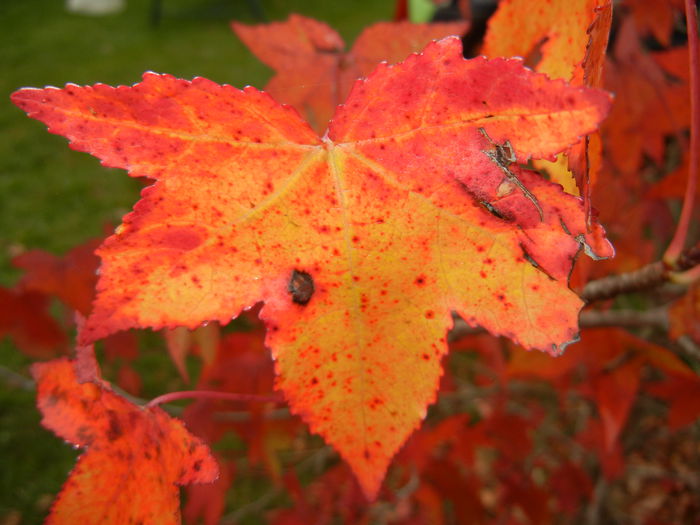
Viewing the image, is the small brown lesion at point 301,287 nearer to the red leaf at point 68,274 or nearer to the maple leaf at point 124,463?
the maple leaf at point 124,463

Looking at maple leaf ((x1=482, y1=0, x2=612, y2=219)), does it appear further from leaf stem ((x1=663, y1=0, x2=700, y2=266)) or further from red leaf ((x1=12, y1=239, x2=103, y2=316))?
red leaf ((x1=12, y1=239, x2=103, y2=316))

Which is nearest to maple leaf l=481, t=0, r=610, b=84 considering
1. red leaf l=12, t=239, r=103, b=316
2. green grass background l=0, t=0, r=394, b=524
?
red leaf l=12, t=239, r=103, b=316

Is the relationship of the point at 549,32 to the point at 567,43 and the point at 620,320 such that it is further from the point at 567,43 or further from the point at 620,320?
the point at 620,320

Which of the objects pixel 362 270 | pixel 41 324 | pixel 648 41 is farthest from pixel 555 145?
pixel 648 41

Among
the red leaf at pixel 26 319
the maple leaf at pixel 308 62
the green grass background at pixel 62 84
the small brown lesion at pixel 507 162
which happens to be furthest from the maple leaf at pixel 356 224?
the red leaf at pixel 26 319

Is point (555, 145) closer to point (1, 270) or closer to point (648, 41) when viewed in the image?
point (648, 41)

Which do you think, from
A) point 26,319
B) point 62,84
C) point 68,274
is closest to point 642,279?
point 68,274

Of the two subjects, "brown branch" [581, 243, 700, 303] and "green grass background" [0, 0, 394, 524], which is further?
"green grass background" [0, 0, 394, 524]
